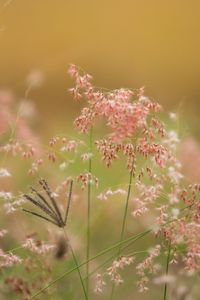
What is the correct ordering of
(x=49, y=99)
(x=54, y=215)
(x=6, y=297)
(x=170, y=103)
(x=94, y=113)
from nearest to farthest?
(x=54, y=215)
(x=94, y=113)
(x=6, y=297)
(x=170, y=103)
(x=49, y=99)

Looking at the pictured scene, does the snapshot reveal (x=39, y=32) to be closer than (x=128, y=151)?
No

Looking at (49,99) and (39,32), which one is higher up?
(39,32)

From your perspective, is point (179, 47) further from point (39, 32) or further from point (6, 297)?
point (6, 297)

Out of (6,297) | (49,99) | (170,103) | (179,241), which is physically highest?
(49,99)

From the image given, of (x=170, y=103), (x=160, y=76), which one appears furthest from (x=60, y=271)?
(x=160, y=76)

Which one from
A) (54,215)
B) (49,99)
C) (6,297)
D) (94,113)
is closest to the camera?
(54,215)

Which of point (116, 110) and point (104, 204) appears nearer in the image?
point (116, 110)

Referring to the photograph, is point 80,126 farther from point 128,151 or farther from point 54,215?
point 54,215

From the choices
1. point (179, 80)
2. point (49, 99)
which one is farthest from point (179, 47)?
point (49, 99)

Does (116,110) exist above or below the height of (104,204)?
below
